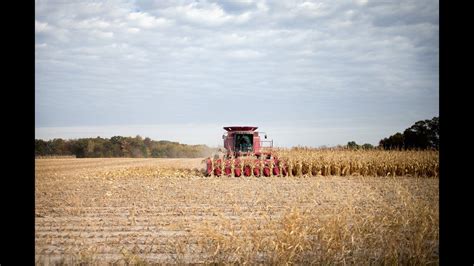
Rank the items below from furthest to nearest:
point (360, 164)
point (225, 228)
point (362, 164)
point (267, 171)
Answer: point (362, 164)
point (360, 164)
point (267, 171)
point (225, 228)

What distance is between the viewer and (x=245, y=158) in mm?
18391

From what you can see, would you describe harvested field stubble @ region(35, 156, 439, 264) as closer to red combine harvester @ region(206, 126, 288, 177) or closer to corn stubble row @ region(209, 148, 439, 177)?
red combine harvester @ region(206, 126, 288, 177)

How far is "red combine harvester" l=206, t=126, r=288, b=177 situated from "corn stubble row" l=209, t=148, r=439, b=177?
2.47 ft

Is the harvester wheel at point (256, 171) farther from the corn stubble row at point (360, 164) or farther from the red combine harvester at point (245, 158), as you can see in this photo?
the corn stubble row at point (360, 164)

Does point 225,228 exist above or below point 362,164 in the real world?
below

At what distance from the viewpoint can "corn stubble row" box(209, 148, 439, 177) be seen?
19.8m

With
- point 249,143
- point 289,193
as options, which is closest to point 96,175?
point 249,143

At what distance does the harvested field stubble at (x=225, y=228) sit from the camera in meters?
4.61

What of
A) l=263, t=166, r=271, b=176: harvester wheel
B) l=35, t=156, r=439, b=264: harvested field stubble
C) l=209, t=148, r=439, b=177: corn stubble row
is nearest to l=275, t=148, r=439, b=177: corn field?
l=209, t=148, r=439, b=177: corn stubble row

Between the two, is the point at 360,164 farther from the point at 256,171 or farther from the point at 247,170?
the point at 247,170

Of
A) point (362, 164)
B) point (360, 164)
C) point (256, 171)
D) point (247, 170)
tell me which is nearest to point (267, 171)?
point (256, 171)

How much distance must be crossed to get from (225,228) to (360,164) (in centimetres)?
1595
